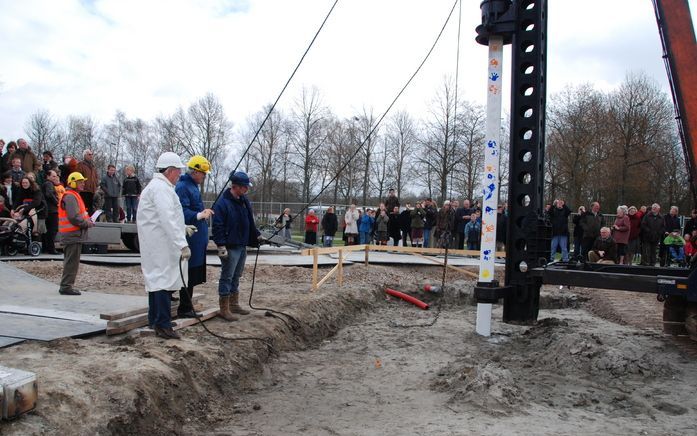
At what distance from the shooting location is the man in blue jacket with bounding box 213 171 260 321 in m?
7.24

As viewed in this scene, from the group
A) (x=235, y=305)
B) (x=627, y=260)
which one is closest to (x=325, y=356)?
(x=235, y=305)

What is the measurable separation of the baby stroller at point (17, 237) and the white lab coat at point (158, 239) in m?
8.07

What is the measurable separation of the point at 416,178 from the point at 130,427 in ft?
122

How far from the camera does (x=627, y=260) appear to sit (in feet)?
53.6

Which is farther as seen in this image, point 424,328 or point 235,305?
point 424,328

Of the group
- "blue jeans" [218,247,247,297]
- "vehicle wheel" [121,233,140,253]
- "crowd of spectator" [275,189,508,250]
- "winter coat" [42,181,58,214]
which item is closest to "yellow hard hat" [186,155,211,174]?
"blue jeans" [218,247,247,297]

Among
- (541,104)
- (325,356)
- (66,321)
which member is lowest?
(325,356)

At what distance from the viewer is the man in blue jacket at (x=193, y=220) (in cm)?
701

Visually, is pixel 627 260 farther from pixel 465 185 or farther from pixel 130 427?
pixel 465 185

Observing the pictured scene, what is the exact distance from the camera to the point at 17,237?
489 inches

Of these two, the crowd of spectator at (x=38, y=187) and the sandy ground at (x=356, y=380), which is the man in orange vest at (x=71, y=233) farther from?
the crowd of spectator at (x=38, y=187)

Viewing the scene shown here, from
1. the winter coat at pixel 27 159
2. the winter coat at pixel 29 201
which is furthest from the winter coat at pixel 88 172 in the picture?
the winter coat at pixel 27 159

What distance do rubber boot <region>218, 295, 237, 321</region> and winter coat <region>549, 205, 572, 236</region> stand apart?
11.1 m

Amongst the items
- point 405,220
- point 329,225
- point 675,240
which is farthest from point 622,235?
point 329,225
